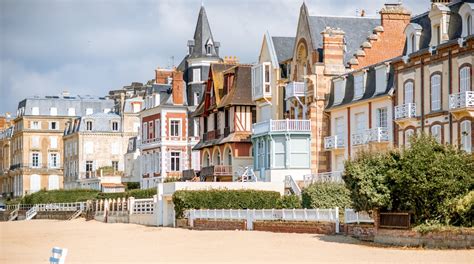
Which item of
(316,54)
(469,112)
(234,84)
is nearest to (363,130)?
(316,54)

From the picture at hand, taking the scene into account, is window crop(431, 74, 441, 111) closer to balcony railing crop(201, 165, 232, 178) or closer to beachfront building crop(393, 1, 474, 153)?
beachfront building crop(393, 1, 474, 153)

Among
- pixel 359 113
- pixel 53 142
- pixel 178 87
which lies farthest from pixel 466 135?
pixel 53 142

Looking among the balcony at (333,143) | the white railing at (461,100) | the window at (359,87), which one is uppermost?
the window at (359,87)

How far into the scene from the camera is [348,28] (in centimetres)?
5828

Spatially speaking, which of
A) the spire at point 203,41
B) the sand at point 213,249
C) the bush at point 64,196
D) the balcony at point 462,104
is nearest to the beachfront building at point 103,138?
the bush at point 64,196

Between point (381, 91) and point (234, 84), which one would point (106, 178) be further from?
point (381, 91)

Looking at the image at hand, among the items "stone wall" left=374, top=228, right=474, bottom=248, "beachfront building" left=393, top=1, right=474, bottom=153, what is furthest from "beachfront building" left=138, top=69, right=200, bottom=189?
"stone wall" left=374, top=228, right=474, bottom=248

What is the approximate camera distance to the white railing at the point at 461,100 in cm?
4038

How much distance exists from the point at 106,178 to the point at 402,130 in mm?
48497

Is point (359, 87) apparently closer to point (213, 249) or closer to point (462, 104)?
point (462, 104)

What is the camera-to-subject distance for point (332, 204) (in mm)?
44562

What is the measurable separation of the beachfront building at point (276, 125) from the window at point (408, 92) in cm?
1033

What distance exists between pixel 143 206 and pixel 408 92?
18089mm

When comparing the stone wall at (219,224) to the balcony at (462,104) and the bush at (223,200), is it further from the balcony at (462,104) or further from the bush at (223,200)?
the balcony at (462,104)
